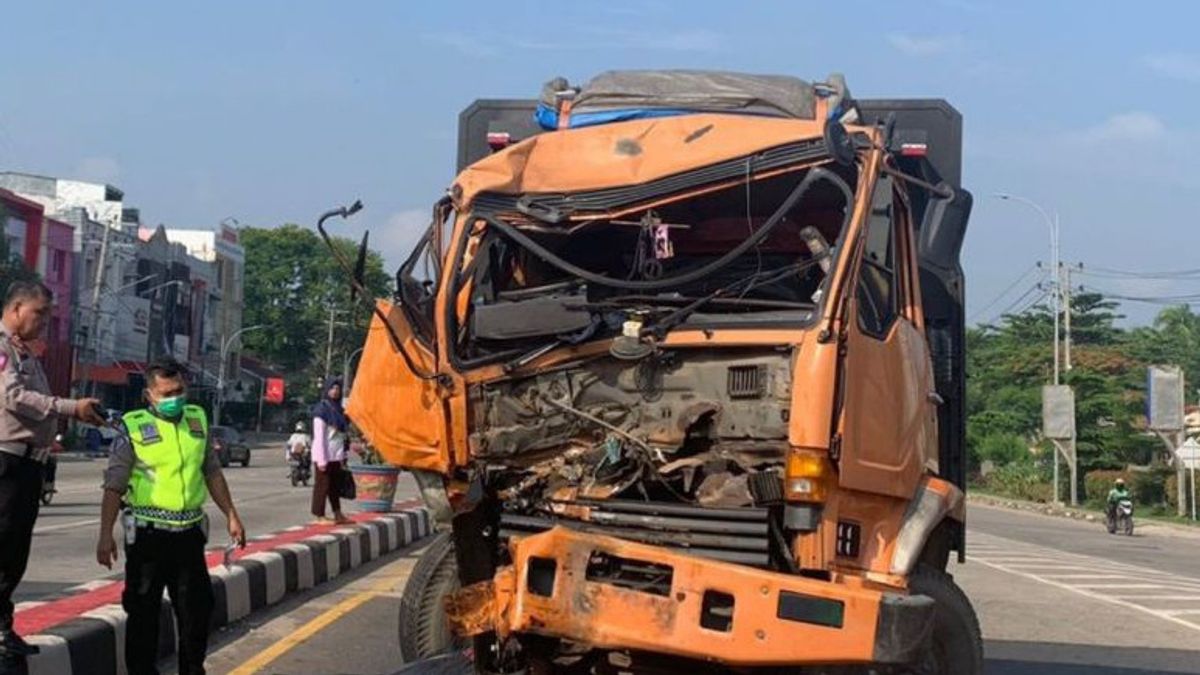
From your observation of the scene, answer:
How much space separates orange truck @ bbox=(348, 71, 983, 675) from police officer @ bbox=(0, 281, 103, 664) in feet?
4.65

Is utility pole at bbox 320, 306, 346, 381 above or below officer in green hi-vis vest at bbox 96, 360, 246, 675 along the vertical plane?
above

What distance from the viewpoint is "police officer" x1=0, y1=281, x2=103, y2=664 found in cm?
583

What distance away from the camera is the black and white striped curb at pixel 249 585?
6469 mm

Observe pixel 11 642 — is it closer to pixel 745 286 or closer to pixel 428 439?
pixel 428 439

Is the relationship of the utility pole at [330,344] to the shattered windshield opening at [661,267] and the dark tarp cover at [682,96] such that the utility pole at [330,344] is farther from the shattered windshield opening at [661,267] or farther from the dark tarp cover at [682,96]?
the shattered windshield opening at [661,267]

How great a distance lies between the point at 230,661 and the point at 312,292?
96.0 meters

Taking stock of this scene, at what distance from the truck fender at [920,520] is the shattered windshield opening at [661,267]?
839 millimetres

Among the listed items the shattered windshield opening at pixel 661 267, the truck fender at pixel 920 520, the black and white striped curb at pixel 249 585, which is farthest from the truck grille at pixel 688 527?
the black and white striped curb at pixel 249 585

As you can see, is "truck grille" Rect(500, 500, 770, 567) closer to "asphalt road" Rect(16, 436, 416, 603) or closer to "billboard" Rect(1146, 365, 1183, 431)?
"asphalt road" Rect(16, 436, 416, 603)

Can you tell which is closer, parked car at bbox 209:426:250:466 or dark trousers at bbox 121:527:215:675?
dark trousers at bbox 121:527:215:675

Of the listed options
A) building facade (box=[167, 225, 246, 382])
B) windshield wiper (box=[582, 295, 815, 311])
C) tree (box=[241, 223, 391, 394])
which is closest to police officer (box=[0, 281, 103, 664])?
windshield wiper (box=[582, 295, 815, 311])

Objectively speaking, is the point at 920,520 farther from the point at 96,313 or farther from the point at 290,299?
the point at 290,299

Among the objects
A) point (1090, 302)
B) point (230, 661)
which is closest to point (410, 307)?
point (230, 661)

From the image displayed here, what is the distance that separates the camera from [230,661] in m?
7.88
